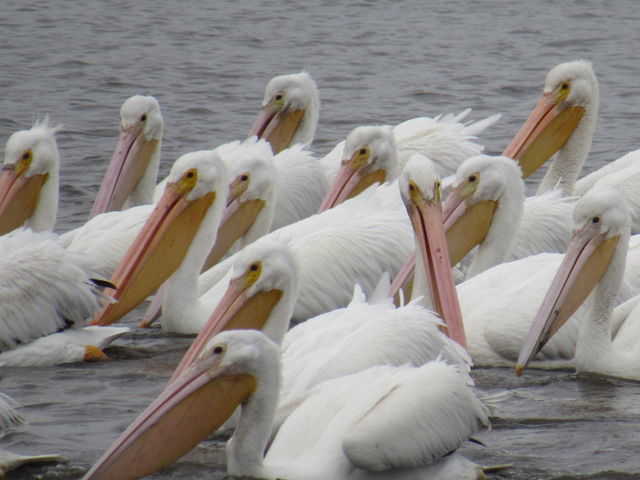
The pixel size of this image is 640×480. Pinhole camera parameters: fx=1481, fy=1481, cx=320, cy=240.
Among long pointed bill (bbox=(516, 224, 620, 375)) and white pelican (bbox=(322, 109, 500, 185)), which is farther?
white pelican (bbox=(322, 109, 500, 185))

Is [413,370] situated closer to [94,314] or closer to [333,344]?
[333,344]

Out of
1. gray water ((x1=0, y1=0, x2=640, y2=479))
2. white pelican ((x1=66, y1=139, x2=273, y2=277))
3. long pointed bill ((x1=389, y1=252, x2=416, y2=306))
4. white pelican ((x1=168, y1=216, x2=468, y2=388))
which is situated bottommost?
gray water ((x1=0, y1=0, x2=640, y2=479))

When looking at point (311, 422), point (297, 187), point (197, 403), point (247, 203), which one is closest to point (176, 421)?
point (197, 403)

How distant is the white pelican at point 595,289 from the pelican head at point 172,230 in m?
1.72

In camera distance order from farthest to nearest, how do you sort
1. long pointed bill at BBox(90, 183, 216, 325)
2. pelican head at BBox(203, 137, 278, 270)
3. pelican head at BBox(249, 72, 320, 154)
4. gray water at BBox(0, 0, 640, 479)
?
pelican head at BBox(249, 72, 320, 154) → pelican head at BBox(203, 137, 278, 270) → long pointed bill at BBox(90, 183, 216, 325) → gray water at BBox(0, 0, 640, 479)

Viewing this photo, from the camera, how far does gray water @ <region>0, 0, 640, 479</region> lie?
5.12m

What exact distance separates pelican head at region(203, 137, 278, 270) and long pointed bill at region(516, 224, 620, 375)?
1913 millimetres

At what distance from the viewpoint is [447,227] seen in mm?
6598

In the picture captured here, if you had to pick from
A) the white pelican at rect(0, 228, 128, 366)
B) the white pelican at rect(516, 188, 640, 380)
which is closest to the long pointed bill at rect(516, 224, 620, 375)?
the white pelican at rect(516, 188, 640, 380)

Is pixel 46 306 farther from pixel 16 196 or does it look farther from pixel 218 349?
pixel 218 349

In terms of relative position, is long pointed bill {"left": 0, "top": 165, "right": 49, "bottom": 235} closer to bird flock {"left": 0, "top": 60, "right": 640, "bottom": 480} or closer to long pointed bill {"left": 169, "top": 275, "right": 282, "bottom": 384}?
bird flock {"left": 0, "top": 60, "right": 640, "bottom": 480}

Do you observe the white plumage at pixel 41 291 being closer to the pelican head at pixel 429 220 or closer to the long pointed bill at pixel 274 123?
the pelican head at pixel 429 220

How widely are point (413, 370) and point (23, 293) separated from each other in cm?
206

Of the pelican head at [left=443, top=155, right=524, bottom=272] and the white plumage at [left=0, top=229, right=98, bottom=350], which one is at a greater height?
the pelican head at [left=443, top=155, right=524, bottom=272]
